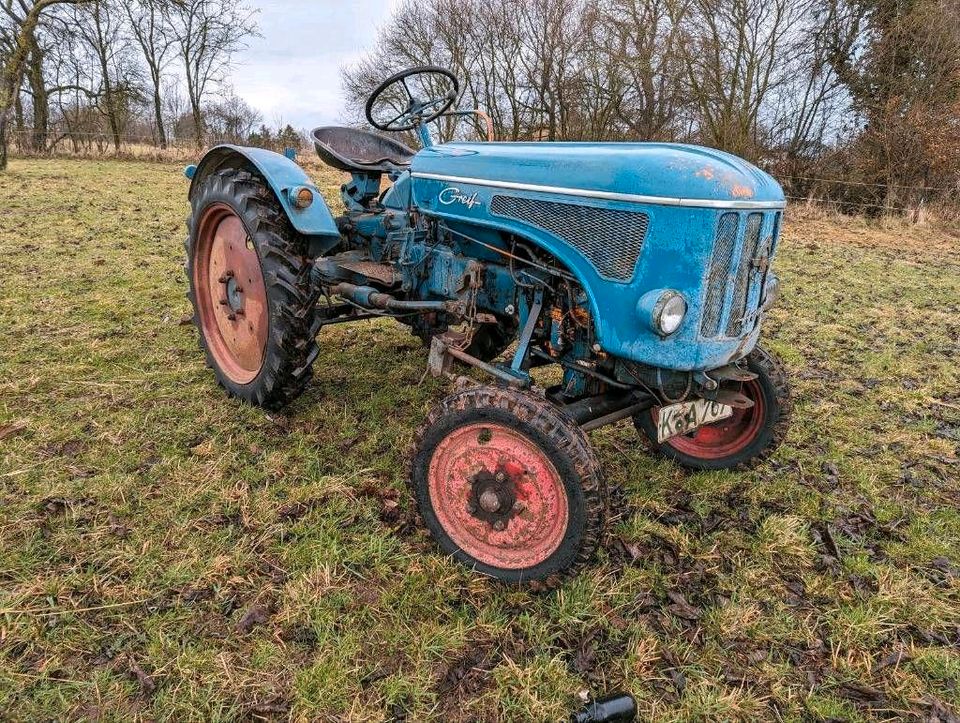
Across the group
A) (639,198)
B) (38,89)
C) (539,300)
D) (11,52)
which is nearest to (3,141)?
(11,52)

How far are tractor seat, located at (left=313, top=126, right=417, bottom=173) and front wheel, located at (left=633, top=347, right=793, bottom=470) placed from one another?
2.07 meters

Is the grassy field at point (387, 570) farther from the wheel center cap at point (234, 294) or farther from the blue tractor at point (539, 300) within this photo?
the wheel center cap at point (234, 294)

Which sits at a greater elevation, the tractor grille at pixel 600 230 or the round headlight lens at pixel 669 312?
the tractor grille at pixel 600 230

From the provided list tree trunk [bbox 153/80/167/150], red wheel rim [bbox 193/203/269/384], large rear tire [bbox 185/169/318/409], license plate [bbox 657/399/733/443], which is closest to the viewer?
license plate [bbox 657/399/733/443]

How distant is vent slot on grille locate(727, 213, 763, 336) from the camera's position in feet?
6.56

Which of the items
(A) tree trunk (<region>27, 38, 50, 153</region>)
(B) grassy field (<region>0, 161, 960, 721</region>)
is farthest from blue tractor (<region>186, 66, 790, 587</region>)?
(A) tree trunk (<region>27, 38, 50, 153</region>)

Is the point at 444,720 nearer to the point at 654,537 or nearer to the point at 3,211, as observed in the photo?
the point at 654,537

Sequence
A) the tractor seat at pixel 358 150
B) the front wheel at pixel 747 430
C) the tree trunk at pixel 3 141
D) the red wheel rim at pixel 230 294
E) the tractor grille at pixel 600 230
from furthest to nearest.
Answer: the tree trunk at pixel 3 141 → the tractor seat at pixel 358 150 → the red wheel rim at pixel 230 294 → the front wheel at pixel 747 430 → the tractor grille at pixel 600 230

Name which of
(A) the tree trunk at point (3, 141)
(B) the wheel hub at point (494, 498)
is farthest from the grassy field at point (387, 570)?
(A) the tree trunk at point (3, 141)

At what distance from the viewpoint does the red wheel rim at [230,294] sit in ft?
10.1

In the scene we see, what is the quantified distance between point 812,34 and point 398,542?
1684cm

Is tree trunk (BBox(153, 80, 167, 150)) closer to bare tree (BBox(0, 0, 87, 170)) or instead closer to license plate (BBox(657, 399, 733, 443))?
bare tree (BBox(0, 0, 87, 170))

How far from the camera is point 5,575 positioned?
2.01 metres

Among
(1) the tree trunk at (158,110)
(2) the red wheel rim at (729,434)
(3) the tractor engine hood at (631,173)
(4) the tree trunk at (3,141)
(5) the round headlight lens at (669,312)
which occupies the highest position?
(1) the tree trunk at (158,110)
